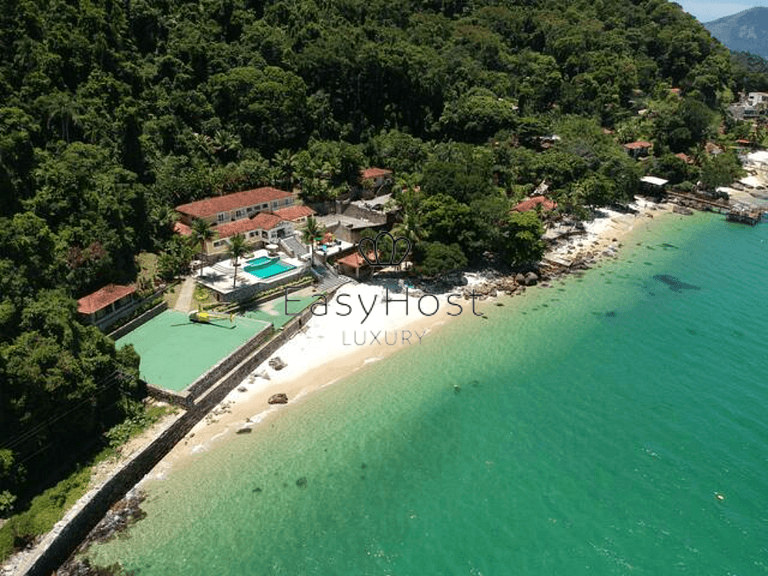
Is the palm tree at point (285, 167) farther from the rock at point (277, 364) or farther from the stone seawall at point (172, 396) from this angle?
the stone seawall at point (172, 396)

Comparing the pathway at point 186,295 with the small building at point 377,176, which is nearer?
the pathway at point 186,295

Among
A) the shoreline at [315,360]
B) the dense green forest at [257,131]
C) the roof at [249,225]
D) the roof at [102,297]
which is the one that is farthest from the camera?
the roof at [249,225]

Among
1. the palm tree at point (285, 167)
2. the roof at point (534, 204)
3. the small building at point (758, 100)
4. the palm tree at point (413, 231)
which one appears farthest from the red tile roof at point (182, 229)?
the small building at point (758, 100)

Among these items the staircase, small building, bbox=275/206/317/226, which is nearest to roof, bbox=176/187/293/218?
small building, bbox=275/206/317/226

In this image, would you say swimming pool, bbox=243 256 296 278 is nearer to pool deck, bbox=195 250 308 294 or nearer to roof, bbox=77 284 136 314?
pool deck, bbox=195 250 308 294

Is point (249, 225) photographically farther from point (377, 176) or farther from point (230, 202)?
point (377, 176)

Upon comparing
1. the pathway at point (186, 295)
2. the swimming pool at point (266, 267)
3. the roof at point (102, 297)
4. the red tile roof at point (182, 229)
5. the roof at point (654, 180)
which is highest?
the red tile roof at point (182, 229)
